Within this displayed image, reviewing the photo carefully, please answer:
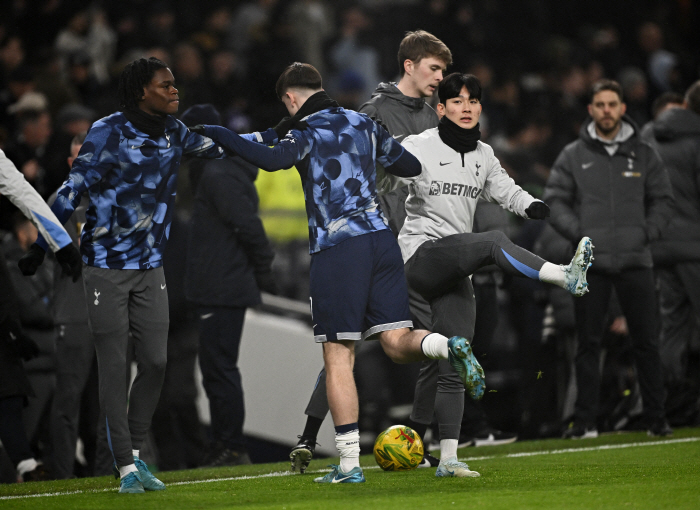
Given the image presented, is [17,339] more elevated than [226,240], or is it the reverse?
[226,240]

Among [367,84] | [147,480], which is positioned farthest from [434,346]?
[367,84]

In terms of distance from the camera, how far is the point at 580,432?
8445 mm

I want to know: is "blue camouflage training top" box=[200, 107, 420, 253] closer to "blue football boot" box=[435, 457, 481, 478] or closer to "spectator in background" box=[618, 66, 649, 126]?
"blue football boot" box=[435, 457, 481, 478]

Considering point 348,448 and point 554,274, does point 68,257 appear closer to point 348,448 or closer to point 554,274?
point 348,448

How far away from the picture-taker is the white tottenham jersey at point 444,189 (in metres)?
5.95

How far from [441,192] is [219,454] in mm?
2800

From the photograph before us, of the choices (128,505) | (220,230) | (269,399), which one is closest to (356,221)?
(128,505)

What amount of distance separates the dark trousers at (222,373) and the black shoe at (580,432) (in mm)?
2632

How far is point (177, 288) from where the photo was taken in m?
8.80

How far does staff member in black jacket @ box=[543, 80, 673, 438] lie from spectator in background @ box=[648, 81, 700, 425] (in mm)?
778

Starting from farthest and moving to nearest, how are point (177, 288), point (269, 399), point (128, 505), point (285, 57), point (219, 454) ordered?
point (285, 57) → point (269, 399) → point (177, 288) → point (219, 454) → point (128, 505)

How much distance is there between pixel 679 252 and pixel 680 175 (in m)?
0.68

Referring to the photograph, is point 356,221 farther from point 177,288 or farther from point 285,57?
point 285,57

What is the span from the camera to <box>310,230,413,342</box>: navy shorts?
544 cm
